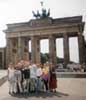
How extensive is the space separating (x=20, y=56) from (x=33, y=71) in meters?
40.7

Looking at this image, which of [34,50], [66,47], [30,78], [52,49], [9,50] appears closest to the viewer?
[30,78]

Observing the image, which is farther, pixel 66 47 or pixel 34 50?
pixel 34 50

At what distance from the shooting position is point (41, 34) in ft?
164

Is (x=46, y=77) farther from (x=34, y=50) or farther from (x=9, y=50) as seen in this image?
(x=9, y=50)

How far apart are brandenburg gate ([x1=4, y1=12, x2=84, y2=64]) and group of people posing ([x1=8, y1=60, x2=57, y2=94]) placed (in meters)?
35.0

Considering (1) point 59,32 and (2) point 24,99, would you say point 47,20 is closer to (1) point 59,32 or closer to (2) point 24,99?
(1) point 59,32

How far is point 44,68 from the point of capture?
492 inches

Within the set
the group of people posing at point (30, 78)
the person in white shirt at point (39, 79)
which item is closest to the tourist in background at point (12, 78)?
the group of people posing at point (30, 78)

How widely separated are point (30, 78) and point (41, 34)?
38169mm

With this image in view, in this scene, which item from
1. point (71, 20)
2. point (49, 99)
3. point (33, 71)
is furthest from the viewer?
point (71, 20)

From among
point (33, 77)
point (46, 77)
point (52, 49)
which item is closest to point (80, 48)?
point (52, 49)

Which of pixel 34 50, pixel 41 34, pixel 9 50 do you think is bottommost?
pixel 34 50

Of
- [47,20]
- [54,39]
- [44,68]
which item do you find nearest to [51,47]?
[54,39]

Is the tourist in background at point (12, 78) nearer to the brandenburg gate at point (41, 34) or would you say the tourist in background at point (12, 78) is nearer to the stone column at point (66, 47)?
the brandenburg gate at point (41, 34)
